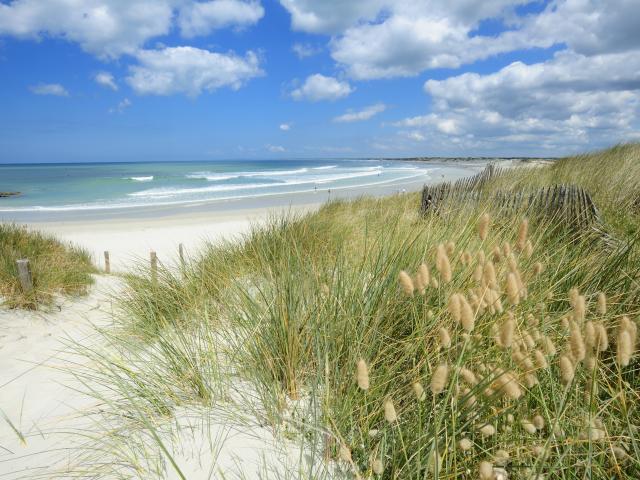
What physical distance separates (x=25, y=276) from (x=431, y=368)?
540 centimetres

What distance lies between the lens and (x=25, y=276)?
4.94m

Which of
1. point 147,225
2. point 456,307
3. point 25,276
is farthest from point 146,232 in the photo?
point 456,307

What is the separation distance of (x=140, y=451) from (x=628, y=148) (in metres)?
13.2

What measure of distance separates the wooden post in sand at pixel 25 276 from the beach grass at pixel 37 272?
0.07 m

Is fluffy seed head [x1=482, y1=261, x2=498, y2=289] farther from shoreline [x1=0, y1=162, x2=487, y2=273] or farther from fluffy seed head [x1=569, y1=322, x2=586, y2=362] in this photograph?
shoreline [x1=0, y1=162, x2=487, y2=273]

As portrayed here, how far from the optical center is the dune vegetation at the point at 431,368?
3.83 ft

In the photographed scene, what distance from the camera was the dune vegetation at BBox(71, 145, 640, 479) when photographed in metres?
1.17

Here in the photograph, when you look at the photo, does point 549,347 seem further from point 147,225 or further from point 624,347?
point 147,225

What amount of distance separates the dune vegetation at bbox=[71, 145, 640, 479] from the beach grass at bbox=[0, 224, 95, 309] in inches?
111

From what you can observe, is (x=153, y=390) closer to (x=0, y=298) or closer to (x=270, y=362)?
(x=270, y=362)

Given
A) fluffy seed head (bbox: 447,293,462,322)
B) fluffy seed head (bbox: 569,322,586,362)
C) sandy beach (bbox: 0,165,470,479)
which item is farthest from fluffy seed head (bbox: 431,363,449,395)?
sandy beach (bbox: 0,165,470,479)

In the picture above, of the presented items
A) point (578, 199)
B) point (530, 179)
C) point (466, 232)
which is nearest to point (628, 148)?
point (530, 179)

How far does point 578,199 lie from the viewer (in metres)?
4.73

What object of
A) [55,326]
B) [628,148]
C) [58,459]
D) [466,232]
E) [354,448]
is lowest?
[55,326]
